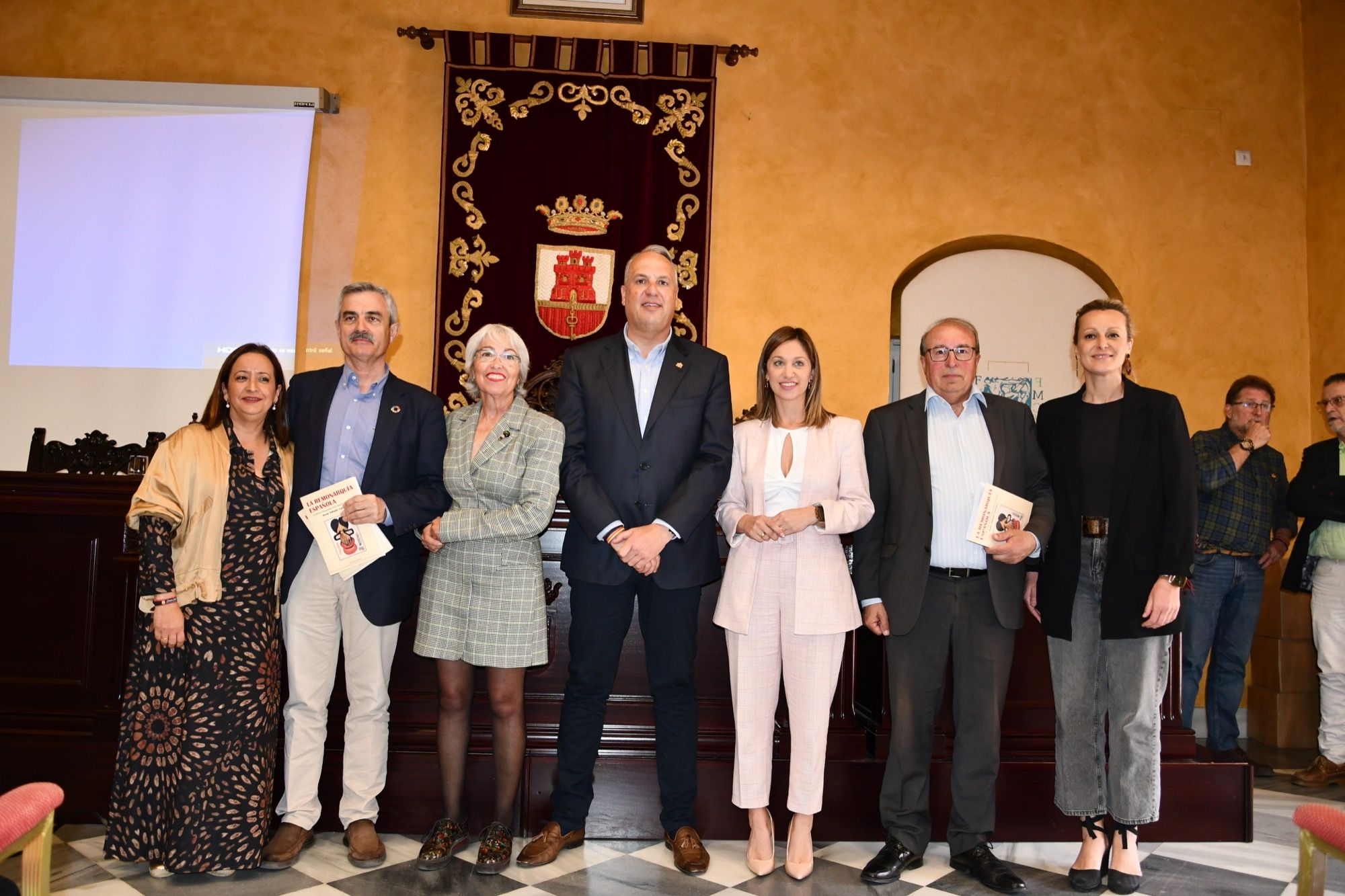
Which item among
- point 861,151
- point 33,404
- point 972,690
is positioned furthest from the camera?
point 861,151

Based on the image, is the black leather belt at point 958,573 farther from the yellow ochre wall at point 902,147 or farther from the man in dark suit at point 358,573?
the yellow ochre wall at point 902,147

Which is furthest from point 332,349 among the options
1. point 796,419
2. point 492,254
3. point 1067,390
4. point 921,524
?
point 1067,390

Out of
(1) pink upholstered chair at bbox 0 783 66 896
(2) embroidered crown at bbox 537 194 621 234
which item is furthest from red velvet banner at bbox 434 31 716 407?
(1) pink upholstered chair at bbox 0 783 66 896

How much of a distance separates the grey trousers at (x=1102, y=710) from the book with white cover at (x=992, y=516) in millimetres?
255

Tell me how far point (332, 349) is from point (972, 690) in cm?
366

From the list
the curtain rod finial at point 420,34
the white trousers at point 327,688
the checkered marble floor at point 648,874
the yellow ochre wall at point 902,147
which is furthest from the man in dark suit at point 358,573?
the curtain rod finial at point 420,34

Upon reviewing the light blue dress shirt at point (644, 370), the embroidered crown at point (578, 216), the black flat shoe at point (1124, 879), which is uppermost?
the embroidered crown at point (578, 216)

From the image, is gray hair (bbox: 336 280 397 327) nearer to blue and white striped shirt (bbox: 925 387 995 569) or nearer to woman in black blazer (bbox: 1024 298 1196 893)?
blue and white striped shirt (bbox: 925 387 995 569)

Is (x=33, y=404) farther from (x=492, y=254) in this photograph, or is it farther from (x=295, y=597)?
(x=295, y=597)

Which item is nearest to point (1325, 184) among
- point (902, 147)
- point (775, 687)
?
point (902, 147)

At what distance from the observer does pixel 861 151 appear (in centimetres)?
518

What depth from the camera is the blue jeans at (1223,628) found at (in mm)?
4070

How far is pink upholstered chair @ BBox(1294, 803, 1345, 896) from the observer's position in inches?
63.5

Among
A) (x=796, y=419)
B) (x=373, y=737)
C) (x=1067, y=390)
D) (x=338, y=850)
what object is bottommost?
(x=338, y=850)
